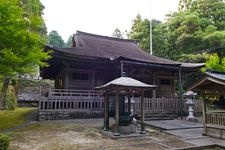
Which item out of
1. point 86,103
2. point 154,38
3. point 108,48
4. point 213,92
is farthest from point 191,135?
point 154,38

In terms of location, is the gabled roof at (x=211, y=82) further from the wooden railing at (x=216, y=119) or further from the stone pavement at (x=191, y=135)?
the stone pavement at (x=191, y=135)

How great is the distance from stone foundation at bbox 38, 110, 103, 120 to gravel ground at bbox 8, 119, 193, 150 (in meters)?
2.12

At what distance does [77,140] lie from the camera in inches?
334

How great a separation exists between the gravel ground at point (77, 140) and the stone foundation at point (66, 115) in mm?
2124

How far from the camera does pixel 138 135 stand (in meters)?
9.49

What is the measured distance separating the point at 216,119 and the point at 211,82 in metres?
1.71

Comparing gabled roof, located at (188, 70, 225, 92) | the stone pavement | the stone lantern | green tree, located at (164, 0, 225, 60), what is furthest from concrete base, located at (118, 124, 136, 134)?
green tree, located at (164, 0, 225, 60)

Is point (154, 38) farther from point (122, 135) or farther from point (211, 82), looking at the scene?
point (122, 135)

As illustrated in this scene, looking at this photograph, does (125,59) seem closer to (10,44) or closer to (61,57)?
(61,57)

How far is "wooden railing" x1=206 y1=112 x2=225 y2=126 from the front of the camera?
9681 mm

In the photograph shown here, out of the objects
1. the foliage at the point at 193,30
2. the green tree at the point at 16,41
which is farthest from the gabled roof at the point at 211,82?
the foliage at the point at 193,30

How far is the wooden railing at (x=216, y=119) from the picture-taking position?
31.8 ft

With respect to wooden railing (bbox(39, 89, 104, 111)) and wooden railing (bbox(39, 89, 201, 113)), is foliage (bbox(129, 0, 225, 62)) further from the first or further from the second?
wooden railing (bbox(39, 89, 104, 111))

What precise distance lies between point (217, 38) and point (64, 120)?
64.2 ft
